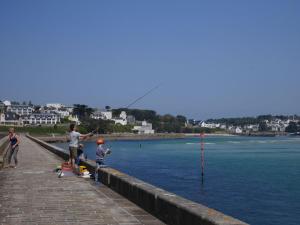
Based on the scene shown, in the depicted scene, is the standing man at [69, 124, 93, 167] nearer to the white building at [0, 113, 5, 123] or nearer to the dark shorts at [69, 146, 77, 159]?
the dark shorts at [69, 146, 77, 159]

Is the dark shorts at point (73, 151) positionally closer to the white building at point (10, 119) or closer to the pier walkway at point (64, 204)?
the pier walkway at point (64, 204)

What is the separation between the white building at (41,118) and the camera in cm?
18612

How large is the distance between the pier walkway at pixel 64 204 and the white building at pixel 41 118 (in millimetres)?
177343

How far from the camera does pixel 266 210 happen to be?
72.1ft

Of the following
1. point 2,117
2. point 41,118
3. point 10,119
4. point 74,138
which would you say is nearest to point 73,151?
point 74,138

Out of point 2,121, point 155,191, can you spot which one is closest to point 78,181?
point 155,191

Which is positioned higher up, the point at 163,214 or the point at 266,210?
the point at 163,214

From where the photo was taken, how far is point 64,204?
372 inches

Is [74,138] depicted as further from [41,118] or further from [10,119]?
[41,118]

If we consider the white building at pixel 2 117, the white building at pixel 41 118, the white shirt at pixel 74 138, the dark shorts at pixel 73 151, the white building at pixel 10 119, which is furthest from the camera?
the white building at pixel 41 118

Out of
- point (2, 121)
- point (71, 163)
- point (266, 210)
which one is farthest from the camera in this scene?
point (2, 121)

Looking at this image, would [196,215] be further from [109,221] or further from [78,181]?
[78,181]

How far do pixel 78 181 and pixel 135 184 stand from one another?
424 cm

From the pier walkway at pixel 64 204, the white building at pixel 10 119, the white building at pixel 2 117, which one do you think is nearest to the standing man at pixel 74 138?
the pier walkway at pixel 64 204
